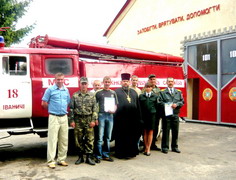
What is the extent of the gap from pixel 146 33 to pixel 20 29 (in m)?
8.18

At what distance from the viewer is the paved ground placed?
17.7 feet

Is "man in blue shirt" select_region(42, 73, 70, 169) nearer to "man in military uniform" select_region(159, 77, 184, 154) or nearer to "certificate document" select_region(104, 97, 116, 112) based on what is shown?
"certificate document" select_region(104, 97, 116, 112)

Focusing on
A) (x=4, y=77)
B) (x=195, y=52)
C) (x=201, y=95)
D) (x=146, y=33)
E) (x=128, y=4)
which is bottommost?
(x=201, y=95)

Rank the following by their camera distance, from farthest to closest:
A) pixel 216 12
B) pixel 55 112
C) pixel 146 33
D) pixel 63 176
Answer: pixel 146 33 → pixel 216 12 → pixel 55 112 → pixel 63 176

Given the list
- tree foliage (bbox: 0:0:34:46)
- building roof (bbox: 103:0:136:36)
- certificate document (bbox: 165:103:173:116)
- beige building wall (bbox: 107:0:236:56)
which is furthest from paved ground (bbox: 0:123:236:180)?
building roof (bbox: 103:0:136:36)

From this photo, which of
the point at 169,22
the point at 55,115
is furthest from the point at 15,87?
the point at 169,22

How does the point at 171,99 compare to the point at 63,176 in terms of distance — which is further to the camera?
the point at 171,99

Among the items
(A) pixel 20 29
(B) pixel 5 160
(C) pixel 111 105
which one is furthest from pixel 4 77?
(A) pixel 20 29

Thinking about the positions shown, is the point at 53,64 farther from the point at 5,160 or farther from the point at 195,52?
the point at 195,52

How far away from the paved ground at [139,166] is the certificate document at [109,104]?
124 centimetres

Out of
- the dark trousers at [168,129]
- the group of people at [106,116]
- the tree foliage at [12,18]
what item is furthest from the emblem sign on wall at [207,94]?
the tree foliage at [12,18]

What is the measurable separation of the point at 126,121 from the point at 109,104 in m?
0.69

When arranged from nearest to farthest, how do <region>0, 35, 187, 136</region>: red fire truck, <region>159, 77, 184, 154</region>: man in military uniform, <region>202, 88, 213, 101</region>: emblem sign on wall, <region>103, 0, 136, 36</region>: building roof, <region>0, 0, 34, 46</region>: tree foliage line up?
Answer: <region>0, 35, 187, 136</region>: red fire truck
<region>159, 77, 184, 154</region>: man in military uniform
<region>202, 88, 213, 101</region>: emblem sign on wall
<region>0, 0, 34, 46</region>: tree foliage
<region>103, 0, 136, 36</region>: building roof

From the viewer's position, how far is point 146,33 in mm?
18781
